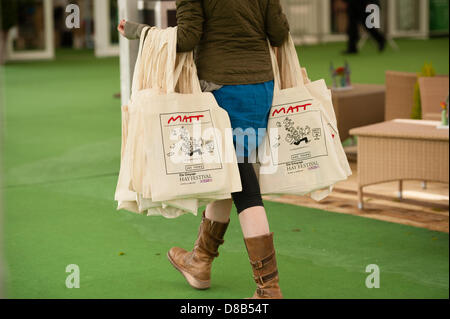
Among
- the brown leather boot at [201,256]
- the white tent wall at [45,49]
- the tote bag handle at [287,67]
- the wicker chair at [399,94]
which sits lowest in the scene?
the brown leather boot at [201,256]

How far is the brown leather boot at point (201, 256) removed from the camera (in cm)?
296

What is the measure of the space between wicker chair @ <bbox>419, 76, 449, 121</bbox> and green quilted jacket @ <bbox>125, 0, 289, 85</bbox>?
3.48 meters

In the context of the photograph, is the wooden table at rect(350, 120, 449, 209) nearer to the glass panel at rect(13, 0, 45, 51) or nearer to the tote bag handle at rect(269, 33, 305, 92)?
the tote bag handle at rect(269, 33, 305, 92)

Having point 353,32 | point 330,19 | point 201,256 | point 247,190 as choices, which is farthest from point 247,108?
point 330,19

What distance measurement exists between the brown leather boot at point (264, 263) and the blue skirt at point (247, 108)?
0.41m

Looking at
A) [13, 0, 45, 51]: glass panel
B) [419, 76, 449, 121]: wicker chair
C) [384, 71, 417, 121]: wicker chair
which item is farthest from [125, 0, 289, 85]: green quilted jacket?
[13, 0, 45, 51]: glass panel

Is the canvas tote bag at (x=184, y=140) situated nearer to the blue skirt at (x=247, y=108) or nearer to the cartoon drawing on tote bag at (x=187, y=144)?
the cartoon drawing on tote bag at (x=187, y=144)

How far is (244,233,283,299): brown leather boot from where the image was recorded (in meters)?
2.64

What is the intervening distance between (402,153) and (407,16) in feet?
67.9

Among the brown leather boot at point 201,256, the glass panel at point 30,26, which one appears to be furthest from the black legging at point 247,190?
the glass panel at point 30,26

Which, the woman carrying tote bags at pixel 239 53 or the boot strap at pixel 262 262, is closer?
the woman carrying tote bags at pixel 239 53

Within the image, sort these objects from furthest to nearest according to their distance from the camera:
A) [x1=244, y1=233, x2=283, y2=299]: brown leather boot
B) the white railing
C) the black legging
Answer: the white railing → [x1=244, y1=233, x2=283, y2=299]: brown leather boot → the black legging

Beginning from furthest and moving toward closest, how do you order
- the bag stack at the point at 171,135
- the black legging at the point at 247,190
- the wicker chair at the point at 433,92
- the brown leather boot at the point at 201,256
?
the wicker chair at the point at 433,92 → the brown leather boot at the point at 201,256 → the black legging at the point at 247,190 → the bag stack at the point at 171,135
